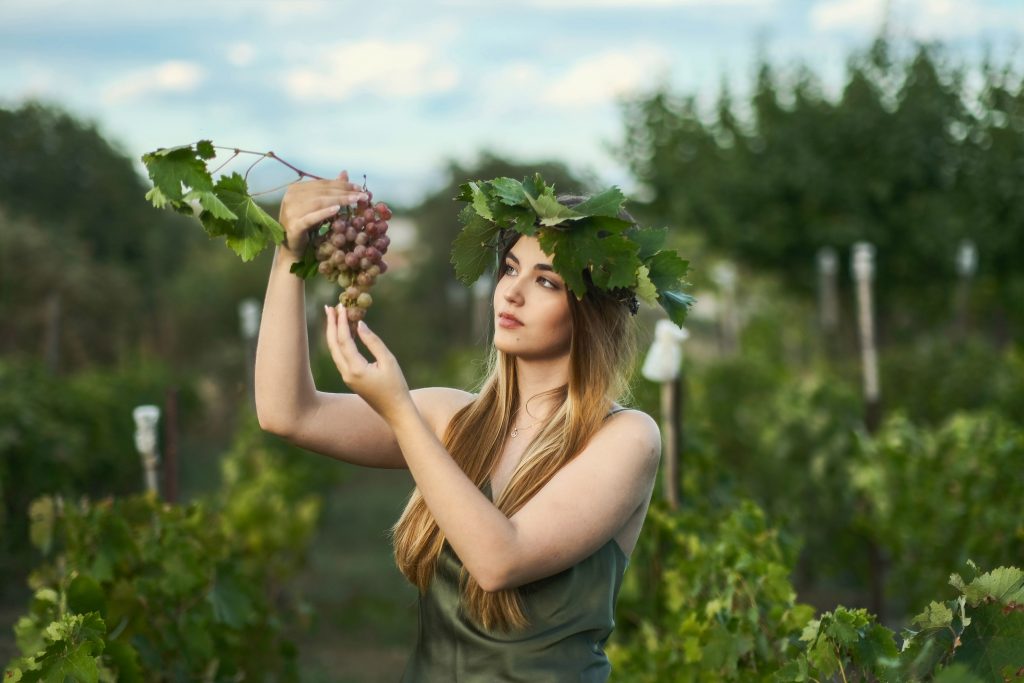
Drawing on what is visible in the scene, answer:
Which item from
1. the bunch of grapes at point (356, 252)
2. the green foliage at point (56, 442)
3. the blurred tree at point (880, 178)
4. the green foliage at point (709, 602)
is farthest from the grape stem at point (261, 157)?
the blurred tree at point (880, 178)

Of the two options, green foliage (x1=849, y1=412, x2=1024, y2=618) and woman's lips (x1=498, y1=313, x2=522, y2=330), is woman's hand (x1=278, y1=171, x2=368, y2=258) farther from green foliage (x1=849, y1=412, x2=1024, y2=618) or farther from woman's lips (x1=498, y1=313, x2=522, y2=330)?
green foliage (x1=849, y1=412, x2=1024, y2=618)

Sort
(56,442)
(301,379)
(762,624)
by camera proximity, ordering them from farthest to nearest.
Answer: (56,442), (762,624), (301,379)

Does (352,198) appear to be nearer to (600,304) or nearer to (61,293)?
(600,304)

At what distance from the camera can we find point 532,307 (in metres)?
2.31

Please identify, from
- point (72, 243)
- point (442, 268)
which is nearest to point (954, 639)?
point (72, 243)

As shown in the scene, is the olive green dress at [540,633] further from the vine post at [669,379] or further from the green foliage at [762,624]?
the vine post at [669,379]

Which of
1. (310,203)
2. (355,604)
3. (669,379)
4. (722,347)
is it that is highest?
(310,203)

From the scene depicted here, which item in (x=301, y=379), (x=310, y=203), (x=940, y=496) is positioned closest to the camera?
(x=310, y=203)

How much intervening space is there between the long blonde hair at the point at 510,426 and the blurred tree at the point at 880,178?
15.1 metres

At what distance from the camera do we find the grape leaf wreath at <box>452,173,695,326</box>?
2.25 m

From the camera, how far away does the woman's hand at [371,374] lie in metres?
2.02

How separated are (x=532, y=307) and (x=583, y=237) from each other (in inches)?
6.4

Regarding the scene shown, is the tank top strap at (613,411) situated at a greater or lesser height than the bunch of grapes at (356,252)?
lesser

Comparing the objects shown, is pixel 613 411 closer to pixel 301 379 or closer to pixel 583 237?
pixel 583 237
